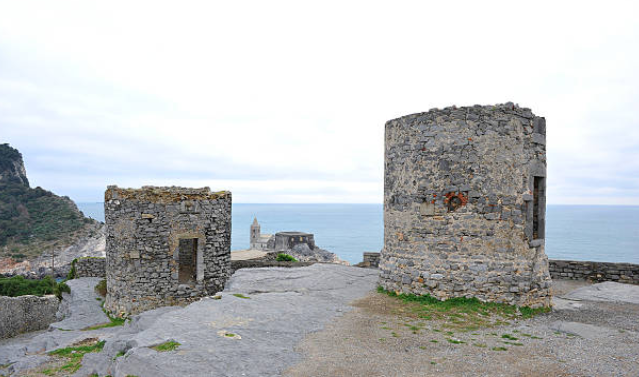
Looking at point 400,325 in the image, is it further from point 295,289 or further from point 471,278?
point 295,289

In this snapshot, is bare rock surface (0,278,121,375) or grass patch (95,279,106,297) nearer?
bare rock surface (0,278,121,375)

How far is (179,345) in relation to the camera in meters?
5.54

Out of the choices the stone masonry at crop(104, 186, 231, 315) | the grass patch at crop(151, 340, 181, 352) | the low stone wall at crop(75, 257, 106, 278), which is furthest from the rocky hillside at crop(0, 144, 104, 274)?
the grass patch at crop(151, 340, 181, 352)

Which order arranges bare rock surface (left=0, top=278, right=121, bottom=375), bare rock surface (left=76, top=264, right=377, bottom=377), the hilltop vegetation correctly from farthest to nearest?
the hilltop vegetation → bare rock surface (left=0, top=278, right=121, bottom=375) → bare rock surface (left=76, top=264, right=377, bottom=377)

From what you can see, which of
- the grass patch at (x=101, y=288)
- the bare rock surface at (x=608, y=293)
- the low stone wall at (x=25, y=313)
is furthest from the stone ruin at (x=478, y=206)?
the grass patch at (x=101, y=288)

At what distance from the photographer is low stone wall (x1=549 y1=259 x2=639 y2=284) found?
12031mm

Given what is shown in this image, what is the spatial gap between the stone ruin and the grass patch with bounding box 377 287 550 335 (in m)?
0.19

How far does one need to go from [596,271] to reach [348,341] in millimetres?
10763

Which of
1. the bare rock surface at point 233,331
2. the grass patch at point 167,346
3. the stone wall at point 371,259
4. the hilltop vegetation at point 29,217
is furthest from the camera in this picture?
the hilltop vegetation at point 29,217

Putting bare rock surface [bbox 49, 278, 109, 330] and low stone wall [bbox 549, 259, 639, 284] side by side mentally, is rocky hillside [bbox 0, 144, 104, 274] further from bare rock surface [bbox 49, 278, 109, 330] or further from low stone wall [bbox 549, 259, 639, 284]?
low stone wall [bbox 549, 259, 639, 284]

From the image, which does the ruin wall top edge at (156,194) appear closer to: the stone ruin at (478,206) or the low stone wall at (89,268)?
the low stone wall at (89,268)

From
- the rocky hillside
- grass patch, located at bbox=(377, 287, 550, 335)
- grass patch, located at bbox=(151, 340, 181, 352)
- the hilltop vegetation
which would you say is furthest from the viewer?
the hilltop vegetation

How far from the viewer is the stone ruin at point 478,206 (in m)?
8.87

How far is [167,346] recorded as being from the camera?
5453 millimetres
